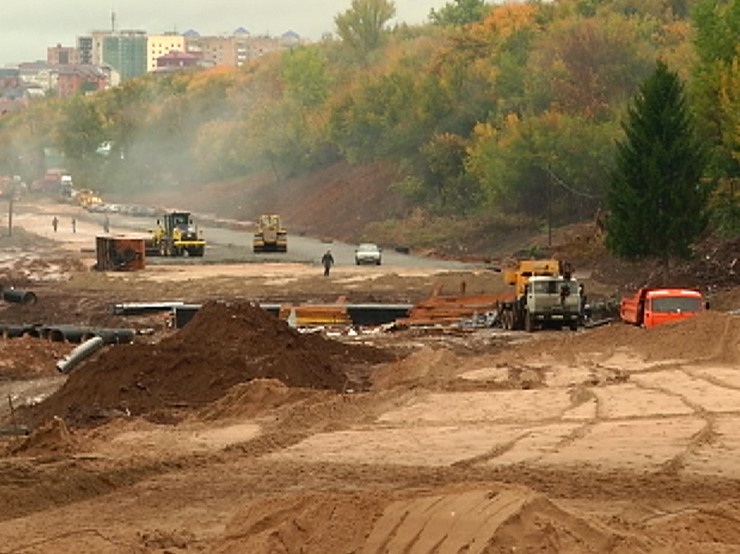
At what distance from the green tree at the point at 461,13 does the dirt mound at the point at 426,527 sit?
159683 millimetres

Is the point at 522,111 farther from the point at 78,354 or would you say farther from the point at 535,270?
the point at 78,354

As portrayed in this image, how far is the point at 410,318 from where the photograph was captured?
50.8m

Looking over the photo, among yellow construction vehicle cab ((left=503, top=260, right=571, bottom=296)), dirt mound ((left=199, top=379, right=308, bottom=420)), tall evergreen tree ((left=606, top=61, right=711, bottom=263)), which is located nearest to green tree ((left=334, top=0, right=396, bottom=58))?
tall evergreen tree ((left=606, top=61, right=711, bottom=263))

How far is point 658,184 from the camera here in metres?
60.3

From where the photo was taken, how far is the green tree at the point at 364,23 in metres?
162

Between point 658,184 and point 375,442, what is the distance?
37.5 metres

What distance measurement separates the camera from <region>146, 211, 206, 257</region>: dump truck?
86.4m

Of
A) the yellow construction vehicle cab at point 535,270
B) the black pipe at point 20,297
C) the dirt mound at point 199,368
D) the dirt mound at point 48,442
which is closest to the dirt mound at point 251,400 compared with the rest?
the dirt mound at point 199,368

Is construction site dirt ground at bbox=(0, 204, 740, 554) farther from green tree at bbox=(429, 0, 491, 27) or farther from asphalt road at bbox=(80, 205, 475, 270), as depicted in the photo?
green tree at bbox=(429, 0, 491, 27)

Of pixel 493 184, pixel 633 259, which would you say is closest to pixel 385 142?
pixel 493 184

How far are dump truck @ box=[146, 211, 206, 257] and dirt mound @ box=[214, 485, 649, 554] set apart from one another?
70.9 m

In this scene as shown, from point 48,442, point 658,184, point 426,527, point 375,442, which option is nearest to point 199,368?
point 48,442

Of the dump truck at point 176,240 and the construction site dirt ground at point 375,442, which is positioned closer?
the construction site dirt ground at point 375,442

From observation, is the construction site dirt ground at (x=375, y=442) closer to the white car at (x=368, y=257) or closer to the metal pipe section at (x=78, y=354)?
the metal pipe section at (x=78, y=354)
